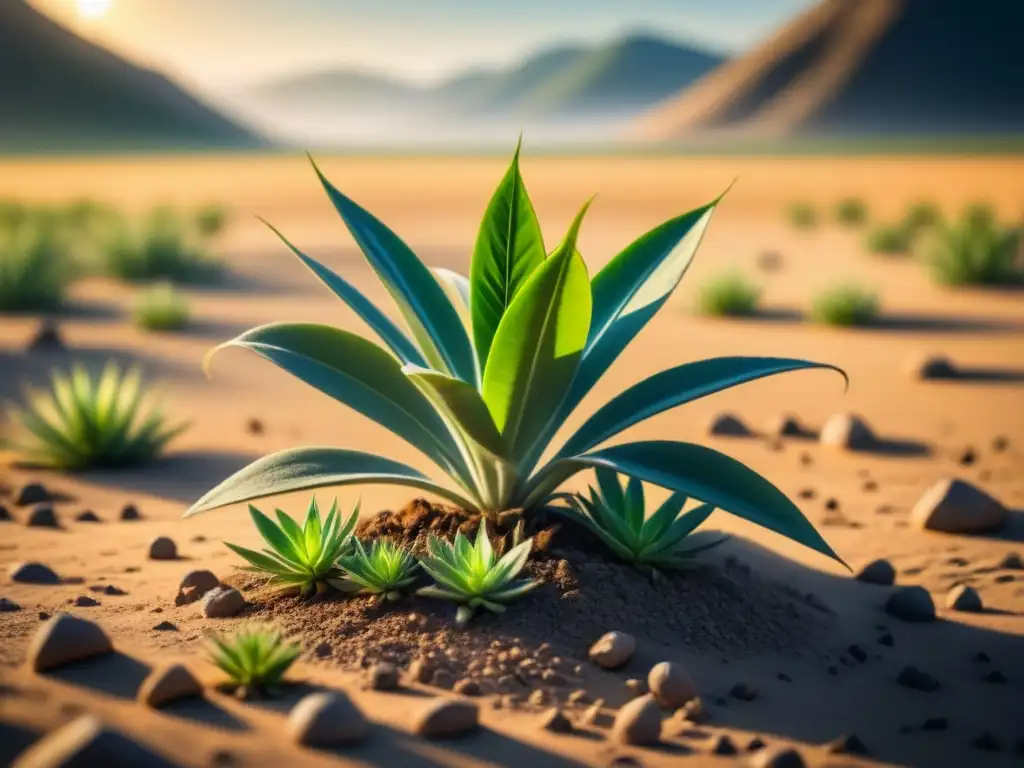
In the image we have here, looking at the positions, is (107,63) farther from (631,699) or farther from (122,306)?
(631,699)

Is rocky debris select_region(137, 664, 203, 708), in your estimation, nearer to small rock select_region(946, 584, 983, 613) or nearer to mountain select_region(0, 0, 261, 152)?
small rock select_region(946, 584, 983, 613)

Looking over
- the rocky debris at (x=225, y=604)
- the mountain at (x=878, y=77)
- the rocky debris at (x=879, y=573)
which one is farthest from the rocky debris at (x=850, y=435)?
the mountain at (x=878, y=77)

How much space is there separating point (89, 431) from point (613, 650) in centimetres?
408

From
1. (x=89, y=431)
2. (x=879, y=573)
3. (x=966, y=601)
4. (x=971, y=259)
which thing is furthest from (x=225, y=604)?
(x=971, y=259)

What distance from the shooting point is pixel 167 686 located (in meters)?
3.06

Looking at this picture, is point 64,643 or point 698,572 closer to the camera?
point 64,643

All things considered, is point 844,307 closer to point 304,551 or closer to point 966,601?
point 966,601

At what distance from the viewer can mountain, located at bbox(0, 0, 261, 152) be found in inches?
4537

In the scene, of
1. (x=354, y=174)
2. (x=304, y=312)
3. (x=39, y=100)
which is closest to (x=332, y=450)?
(x=304, y=312)

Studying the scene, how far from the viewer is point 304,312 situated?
41.8 ft

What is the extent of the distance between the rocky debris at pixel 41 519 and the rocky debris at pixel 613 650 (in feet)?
9.61

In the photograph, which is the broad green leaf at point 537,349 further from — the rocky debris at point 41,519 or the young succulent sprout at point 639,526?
the rocky debris at point 41,519

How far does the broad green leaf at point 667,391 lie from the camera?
3.83 meters

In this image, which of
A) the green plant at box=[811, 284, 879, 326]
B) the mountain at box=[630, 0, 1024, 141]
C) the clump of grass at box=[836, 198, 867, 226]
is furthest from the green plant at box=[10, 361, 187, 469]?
the mountain at box=[630, 0, 1024, 141]
